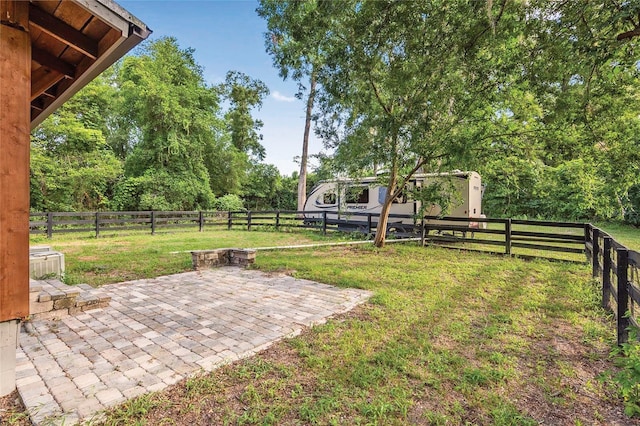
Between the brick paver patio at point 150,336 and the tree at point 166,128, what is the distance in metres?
13.5

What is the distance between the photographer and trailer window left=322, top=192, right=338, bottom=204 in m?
13.6

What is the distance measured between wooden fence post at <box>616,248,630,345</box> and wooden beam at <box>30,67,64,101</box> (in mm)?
5836

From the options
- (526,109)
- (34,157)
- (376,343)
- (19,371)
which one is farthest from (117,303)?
(34,157)

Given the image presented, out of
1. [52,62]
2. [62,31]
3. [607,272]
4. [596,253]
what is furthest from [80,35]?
[596,253]

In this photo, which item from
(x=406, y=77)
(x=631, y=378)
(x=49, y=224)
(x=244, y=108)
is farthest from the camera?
(x=244, y=108)

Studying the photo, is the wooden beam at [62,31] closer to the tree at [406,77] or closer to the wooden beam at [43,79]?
the wooden beam at [43,79]

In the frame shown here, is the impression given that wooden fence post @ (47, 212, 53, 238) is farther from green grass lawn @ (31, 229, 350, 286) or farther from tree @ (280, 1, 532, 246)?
tree @ (280, 1, 532, 246)

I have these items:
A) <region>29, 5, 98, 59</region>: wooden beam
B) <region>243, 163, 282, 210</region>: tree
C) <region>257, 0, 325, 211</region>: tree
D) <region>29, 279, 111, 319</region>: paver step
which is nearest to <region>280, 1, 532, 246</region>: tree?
<region>257, 0, 325, 211</region>: tree

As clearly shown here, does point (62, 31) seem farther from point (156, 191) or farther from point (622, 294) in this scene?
point (156, 191)

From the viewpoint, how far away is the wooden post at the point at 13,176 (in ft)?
6.92

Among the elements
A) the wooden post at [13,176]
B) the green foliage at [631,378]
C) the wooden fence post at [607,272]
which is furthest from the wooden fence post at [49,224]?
the wooden fence post at [607,272]

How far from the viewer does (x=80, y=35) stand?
8.82ft

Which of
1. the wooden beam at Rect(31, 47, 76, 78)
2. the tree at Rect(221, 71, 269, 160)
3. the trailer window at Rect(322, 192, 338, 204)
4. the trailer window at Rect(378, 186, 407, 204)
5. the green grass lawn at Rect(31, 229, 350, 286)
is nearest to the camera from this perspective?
the wooden beam at Rect(31, 47, 76, 78)

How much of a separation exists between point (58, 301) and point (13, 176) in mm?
2015
